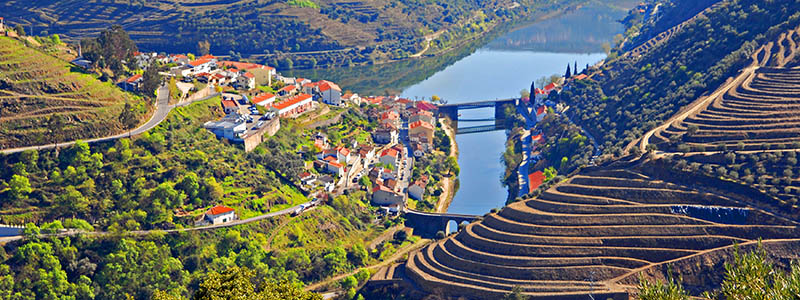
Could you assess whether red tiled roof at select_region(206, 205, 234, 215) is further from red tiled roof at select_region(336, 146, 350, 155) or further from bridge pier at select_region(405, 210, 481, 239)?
red tiled roof at select_region(336, 146, 350, 155)

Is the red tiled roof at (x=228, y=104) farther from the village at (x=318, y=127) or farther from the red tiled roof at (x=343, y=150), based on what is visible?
the red tiled roof at (x=343, y=150)

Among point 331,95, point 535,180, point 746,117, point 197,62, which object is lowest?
point 535,180

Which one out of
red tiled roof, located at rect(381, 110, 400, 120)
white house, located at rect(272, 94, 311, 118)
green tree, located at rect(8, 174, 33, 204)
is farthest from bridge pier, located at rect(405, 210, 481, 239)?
green tree, located at rect(8, 174, 33, 204)

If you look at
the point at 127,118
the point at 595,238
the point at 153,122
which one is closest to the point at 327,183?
the point at 153,122

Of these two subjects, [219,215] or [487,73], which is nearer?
[219,215]

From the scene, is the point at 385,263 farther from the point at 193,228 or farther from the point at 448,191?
the point at 448,191

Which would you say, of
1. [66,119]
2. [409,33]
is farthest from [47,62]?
[409,33]

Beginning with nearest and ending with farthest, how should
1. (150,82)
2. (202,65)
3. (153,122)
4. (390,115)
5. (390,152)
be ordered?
(153,122) → (150,82) → (390,152) → (202,65) → (390,115)

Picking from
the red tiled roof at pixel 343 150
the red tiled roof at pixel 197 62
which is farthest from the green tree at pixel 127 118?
the red tiled roof at pixel 197 62
